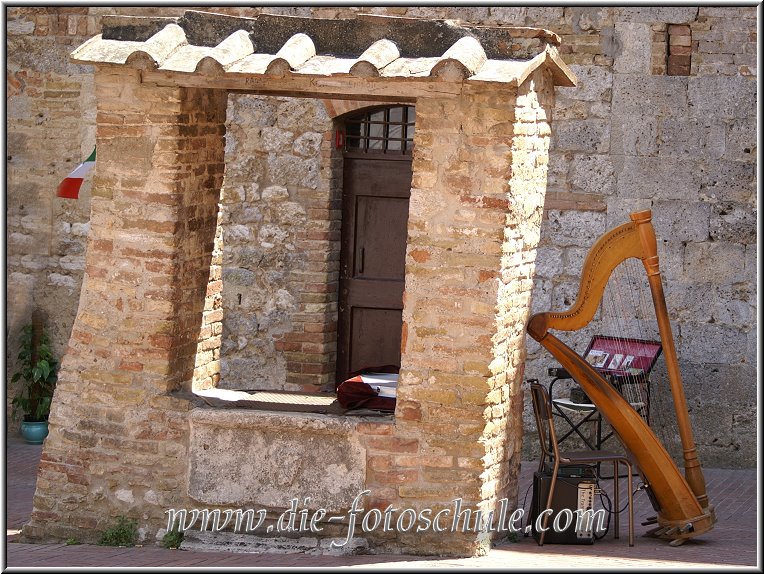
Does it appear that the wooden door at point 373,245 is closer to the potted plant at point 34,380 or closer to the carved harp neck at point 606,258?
the potted plant at point 34,380

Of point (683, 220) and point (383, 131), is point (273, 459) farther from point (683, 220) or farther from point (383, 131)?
point (683, 220)

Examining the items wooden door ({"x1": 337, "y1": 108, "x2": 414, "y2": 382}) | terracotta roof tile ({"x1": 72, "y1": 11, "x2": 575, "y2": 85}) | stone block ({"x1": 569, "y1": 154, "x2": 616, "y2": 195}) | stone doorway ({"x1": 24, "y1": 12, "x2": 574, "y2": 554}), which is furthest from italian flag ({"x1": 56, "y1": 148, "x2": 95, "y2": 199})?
stone block ({"x1": 569, "y1": 154, "x2": 616, "y2": 195})

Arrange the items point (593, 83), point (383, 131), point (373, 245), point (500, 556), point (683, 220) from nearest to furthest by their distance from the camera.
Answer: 1. point (500, 556)
2. point (683, 220)
3. point (593, 83)
4. point (383, 131)
5. point (373, 245)

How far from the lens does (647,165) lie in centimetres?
902

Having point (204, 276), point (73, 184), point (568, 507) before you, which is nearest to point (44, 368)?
point (73, 184)

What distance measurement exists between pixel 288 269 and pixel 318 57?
357cm

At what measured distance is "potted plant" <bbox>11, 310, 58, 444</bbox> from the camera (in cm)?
1025

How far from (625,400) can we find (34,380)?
213 inches

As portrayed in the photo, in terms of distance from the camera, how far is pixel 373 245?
385 inches

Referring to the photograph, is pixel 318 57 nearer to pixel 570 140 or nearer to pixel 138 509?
pixel 138 509

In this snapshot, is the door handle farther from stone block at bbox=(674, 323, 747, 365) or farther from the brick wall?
the brick wall

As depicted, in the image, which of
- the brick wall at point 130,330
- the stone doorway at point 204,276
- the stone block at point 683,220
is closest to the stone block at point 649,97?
the stone block at point 683,220

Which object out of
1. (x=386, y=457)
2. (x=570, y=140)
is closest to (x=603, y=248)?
(x=386, y=457)

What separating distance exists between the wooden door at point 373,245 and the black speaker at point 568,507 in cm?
309
